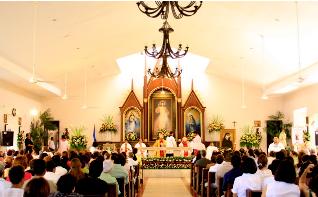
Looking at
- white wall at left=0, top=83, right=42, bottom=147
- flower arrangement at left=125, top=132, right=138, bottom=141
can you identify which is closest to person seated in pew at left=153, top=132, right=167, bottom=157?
flower arrangement at left=125, top=132, right=138, bottom=141

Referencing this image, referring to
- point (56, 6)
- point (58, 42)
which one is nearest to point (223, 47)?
point (58, 42)

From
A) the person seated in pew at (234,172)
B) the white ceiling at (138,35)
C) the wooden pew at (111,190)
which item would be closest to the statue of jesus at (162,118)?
the white ceiling at (138,35)

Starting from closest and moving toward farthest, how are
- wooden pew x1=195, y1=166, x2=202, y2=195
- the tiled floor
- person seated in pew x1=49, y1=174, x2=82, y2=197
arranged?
person seated in pew x1=49, y1=174, x2=82, y2=197 < wooden pew x1=195, y1=166, x2=202, y2=195 < the tiled floor

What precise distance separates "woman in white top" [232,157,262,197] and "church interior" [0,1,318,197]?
108 mm

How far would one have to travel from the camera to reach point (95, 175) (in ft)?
18.4

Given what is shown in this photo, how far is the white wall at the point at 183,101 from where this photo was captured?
73.3 feet

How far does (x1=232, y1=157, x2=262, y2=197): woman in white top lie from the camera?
6.01m

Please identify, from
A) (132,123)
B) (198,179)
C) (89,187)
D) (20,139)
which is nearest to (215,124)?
(132,123)

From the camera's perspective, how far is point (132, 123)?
22219mm

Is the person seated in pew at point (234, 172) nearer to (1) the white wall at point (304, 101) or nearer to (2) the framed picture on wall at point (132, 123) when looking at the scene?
(1) the white wall at point (304, 101)

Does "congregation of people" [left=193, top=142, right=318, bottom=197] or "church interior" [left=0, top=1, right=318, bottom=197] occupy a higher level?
"church interior" [left=0, top=1, right=318, bottom=197]

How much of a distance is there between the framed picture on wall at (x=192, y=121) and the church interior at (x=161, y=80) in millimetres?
56

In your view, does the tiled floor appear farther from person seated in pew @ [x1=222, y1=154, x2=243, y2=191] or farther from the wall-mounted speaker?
the wall-mounted speaker

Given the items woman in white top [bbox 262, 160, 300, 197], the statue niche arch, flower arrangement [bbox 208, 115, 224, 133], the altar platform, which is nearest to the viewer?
woman in white top [bbox 262, 160, 300, 197]
